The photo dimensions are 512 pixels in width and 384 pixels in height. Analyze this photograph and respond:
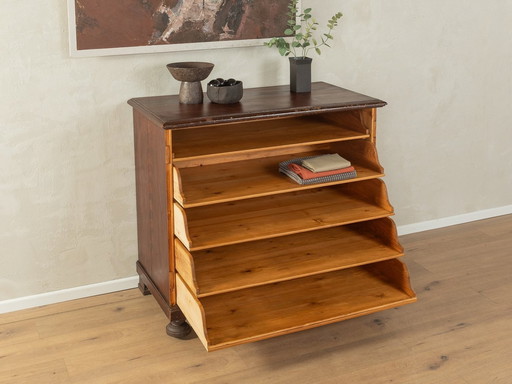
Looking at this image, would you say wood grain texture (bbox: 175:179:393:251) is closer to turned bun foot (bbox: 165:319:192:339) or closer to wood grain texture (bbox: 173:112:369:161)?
wood grain texture (bbox: 173:112:369:161)

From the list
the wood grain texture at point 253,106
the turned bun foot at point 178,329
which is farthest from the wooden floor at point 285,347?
the wood grain texture at point 253,106

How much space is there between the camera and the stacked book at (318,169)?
2955 mm

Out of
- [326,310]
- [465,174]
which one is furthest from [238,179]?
[465,174]

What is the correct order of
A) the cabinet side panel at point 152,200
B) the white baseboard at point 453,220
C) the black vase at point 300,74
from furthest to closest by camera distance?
the white baseboard at point 453,220 → the black vase at point 300,74 → the cabinet side panel at point 152,200

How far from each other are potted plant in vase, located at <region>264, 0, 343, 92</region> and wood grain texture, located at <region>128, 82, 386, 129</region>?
0.22 feet

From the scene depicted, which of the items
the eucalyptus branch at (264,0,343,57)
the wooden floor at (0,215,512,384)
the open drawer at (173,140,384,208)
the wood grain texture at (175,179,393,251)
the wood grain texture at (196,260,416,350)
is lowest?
the wooden floor at (0,215,512,384)

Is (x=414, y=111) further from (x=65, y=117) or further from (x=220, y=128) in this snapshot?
(x=65, y=117)

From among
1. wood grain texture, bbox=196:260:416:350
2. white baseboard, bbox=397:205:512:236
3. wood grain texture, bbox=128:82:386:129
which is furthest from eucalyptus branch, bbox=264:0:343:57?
white baseboard, bbox=397:205:512:236

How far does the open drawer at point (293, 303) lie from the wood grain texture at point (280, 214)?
0.68 feet

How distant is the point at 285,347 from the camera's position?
2.93 meters

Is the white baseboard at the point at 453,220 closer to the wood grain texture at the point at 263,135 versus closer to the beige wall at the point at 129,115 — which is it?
the beige wall at the point at 129,115

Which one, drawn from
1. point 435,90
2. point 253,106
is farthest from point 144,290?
point 435,90

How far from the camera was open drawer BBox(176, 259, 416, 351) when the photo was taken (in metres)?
2.77

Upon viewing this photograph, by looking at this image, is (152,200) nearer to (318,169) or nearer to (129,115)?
(129,115)
